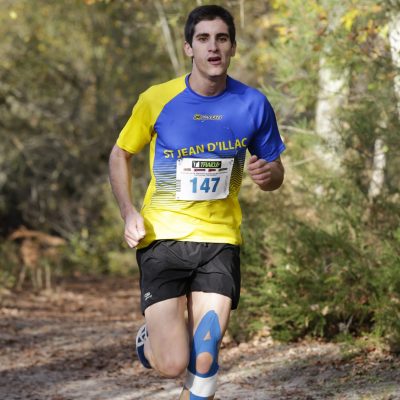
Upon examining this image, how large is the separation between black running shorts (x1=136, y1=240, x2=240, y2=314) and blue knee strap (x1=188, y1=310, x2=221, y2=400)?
0.16 metres

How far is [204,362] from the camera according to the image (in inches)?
173

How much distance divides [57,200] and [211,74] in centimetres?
1445

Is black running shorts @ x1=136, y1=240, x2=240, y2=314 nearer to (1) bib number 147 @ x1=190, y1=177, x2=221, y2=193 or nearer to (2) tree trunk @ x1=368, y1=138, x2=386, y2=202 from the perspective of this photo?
(1) bib number 147 @ x1=190, y1=177, x2=221, y2=193

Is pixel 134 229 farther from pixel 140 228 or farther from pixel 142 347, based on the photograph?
pixel 142 347

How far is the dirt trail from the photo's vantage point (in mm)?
5945

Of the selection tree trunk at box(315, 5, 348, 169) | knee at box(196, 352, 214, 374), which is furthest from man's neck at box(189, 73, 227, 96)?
tree trunk at box(315, 5, 348, 169)

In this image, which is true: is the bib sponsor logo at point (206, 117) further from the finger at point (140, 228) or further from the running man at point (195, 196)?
the finger at point (140, 228)

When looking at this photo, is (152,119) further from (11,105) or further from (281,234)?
(11,105)

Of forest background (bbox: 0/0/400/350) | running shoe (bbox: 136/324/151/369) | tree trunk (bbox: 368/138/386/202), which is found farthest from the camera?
tree trunk (bbox: 368/138/386/202)

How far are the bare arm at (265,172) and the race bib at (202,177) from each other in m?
0.14

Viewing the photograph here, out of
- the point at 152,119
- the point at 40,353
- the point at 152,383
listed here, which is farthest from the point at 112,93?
the point at 152,119

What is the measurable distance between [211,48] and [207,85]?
19 centimetres

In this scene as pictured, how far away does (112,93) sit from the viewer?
59.3 ft

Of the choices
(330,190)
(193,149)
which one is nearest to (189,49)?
(193,149)
